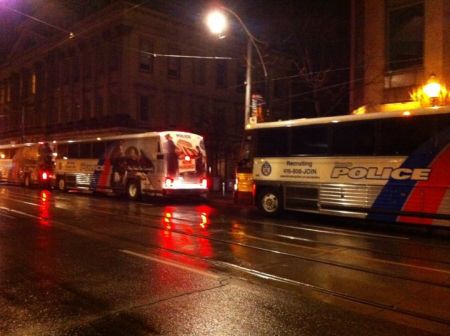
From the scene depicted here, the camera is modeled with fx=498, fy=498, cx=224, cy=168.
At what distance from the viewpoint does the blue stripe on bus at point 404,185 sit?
12.2 meters

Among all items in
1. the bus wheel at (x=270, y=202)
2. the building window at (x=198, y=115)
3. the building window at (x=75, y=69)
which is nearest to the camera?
the bus wheel at (x=270, y=202)

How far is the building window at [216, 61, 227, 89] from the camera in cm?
4588

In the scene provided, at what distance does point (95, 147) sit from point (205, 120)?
12.2 metres

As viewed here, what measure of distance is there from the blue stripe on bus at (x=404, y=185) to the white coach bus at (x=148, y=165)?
10.1 metres

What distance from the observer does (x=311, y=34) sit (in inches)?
1055

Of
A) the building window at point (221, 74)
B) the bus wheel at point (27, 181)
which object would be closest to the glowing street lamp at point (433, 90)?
the bus wheel at point (27, 181)

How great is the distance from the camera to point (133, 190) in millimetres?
22812

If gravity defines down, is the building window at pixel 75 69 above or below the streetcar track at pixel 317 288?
above

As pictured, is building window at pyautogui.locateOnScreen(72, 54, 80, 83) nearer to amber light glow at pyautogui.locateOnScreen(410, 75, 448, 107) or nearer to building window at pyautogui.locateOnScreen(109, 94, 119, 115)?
building window at pyautogui.locateOnScreen(109, 94, 119, 115)

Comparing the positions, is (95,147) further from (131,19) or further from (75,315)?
(75,315)

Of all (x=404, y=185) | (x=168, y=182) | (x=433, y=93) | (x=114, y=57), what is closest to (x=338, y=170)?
(x=404, y=185)

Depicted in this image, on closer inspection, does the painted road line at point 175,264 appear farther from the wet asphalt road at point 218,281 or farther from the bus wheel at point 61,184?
the bus wheel at point 61,184

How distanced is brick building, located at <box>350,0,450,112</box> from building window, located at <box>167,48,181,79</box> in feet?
74.3

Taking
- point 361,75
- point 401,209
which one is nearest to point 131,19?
point 361,75
